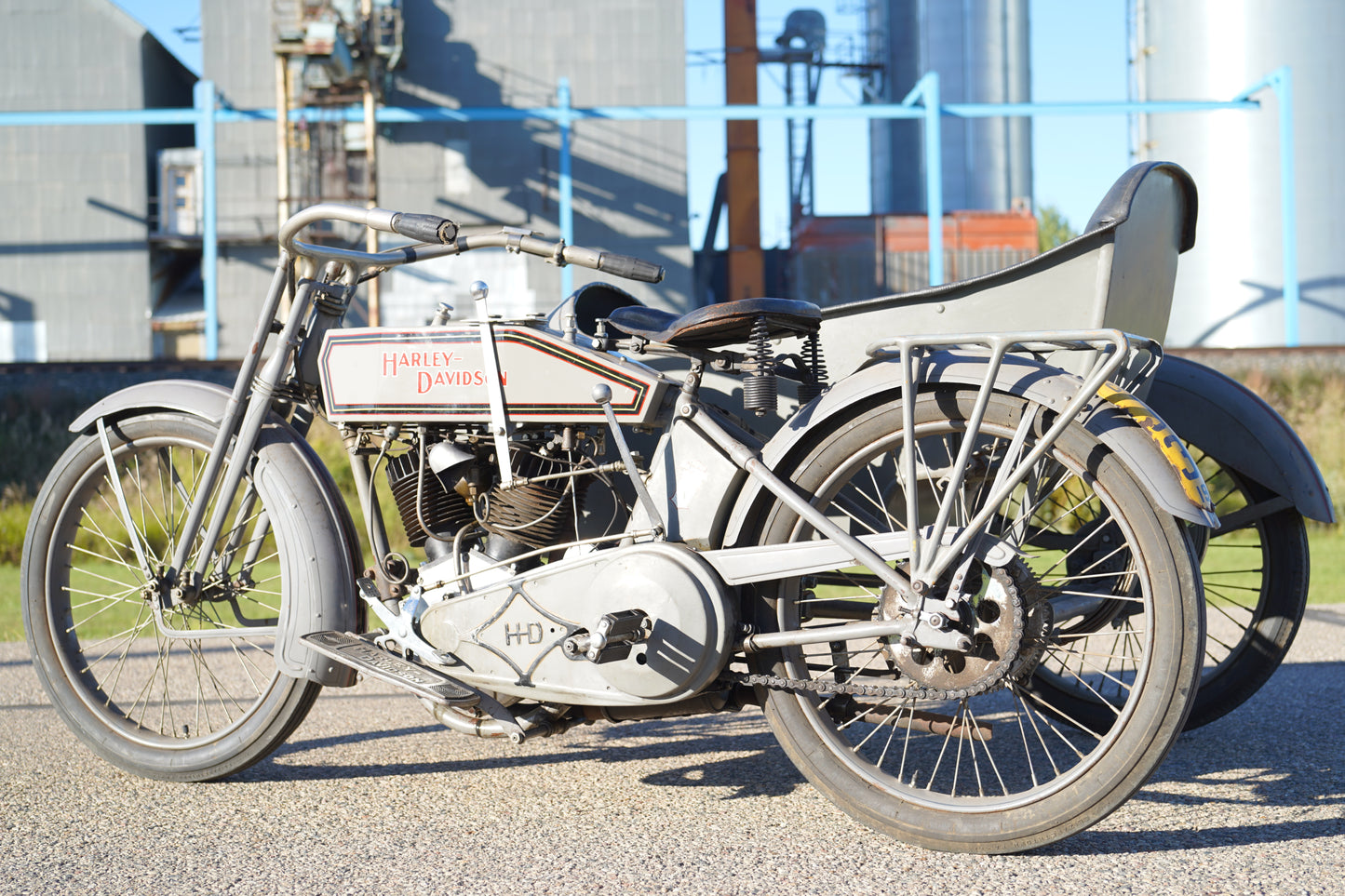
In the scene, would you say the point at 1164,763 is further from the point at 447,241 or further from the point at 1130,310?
the point at 447,241

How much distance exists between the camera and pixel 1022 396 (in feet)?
8.30

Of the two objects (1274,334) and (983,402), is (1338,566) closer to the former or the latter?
(983,402)

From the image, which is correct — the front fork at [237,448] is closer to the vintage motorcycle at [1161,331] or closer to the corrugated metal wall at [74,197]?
the vintage motorcycle at [1161,331]

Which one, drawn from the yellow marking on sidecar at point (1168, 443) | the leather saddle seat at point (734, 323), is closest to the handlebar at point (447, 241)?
the leather saddle seat at point (734, 323)

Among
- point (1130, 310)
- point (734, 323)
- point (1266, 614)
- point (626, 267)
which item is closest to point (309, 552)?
point (626, 267)

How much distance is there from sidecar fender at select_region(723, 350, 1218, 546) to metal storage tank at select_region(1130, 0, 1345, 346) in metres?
19.6

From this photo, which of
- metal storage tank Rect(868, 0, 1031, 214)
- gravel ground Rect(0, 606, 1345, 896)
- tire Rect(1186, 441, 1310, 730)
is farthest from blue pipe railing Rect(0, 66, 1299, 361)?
gravel ground Rect(0, 606, 1345, 896)

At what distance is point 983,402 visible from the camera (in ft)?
8.10

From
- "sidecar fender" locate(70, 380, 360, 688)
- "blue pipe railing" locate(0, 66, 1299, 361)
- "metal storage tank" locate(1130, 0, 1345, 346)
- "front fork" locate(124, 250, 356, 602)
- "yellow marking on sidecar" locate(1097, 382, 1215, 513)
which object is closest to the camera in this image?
"yellow marking on sidecar" locate(1097, 382, 1215, 513)

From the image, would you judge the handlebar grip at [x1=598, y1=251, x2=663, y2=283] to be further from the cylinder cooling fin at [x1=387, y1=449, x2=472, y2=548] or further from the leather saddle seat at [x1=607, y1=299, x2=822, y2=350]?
the cylinder cooling fin at [x1=387, y1=449, x2=472, y2=548]

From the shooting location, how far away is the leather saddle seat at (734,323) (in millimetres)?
2738

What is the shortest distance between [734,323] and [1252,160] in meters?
20.4

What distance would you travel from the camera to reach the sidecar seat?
2879 mm

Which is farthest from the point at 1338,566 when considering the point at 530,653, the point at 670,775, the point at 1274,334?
the point at 1274,334
